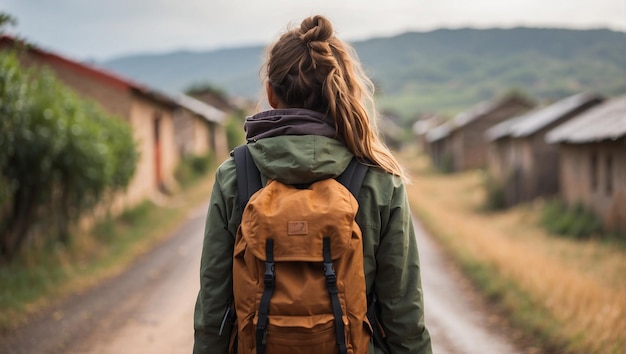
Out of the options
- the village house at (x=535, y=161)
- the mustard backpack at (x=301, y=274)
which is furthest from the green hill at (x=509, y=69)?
the village house at (x=535, y=161)

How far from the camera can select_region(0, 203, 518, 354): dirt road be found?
5945mm

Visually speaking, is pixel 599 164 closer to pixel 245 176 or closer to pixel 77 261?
pixel 77 261

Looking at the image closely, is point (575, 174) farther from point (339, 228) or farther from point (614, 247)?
point (339, 228)

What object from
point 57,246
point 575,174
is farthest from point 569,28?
point 57,246

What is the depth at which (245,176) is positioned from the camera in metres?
2.18

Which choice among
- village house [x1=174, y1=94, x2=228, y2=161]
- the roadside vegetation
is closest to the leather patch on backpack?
the roadside vegetation

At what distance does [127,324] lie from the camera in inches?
265

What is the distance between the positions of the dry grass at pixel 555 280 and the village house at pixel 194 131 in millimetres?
13392

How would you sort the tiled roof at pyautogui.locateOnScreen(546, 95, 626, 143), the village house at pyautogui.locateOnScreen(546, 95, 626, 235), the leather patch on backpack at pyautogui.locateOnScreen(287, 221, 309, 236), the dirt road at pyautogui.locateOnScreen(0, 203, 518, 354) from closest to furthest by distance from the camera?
1. the leather patch on backpack at pyautogui.locateOnScreen(287, 221, 309, 236)
2. the dirt road at pyautogui.locateOnScreen(0, 203, 518, 354)
3. the tiled roof at pyautogui.locateOnScreen(546, 95, 626, 143)
4. the village house at pyautogui.locateOnScreen(546, 95, 626, 235)

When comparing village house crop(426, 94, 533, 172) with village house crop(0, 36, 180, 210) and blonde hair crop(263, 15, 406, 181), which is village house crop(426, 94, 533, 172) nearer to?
village house crop(0, 36, 180, 210)

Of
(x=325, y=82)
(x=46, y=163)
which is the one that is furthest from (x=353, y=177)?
(x=46, y=163)

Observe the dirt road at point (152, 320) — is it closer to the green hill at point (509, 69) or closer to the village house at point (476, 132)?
the green hill at point (509, 69)

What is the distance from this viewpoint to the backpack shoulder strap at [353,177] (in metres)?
2.14

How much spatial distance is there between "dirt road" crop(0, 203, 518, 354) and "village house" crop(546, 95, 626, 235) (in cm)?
693
